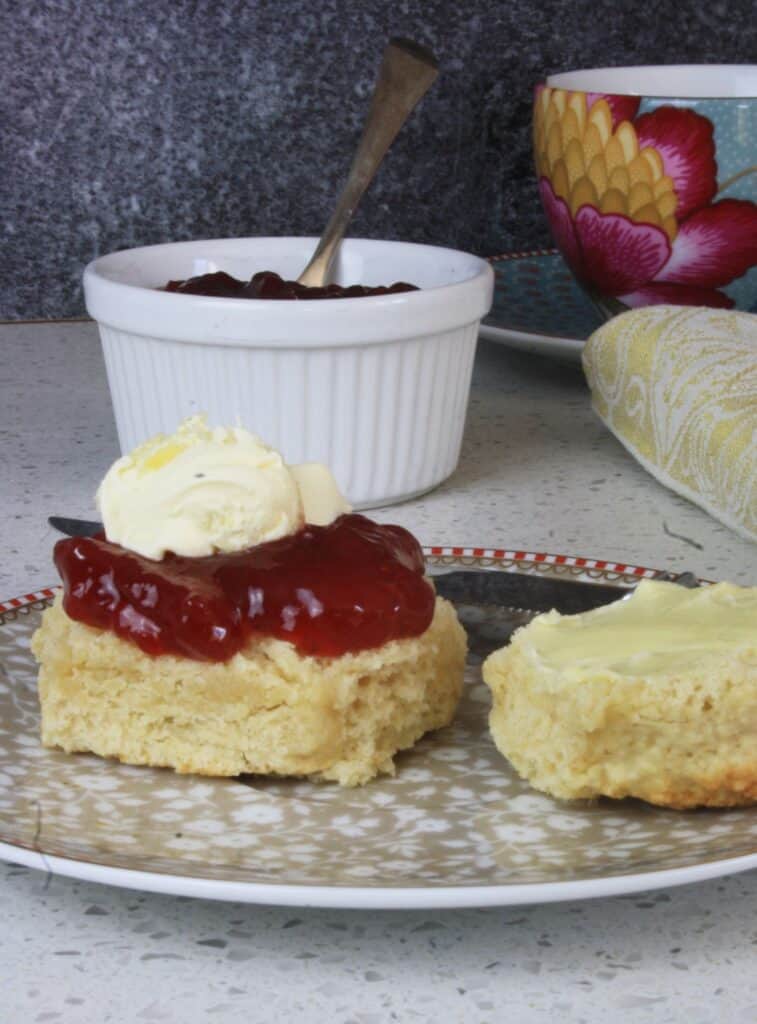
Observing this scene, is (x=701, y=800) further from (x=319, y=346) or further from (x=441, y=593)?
(x=319, y=346)

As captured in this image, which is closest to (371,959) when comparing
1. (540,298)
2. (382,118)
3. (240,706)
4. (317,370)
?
(240,706)

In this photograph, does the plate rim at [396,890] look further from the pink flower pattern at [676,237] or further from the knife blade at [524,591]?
the pink flower pattern at [676,237]

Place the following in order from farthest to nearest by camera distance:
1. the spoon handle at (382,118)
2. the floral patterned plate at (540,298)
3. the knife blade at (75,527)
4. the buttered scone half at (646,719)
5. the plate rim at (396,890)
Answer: the floral patterned plate at (540,298), the spoon handle at (382,118), the knife blade at (75,527), the buttered scone half at (646,719), the plate rim at (396,890)

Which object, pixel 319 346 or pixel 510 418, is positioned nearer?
pixel 319 346

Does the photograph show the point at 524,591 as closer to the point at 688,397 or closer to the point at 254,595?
the point at 254,595

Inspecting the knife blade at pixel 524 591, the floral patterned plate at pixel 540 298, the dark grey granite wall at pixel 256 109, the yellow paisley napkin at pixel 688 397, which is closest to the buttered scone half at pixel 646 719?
the knife blade at pixel 524 591

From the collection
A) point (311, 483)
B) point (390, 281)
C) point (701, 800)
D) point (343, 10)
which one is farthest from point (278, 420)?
point (343, 10)
